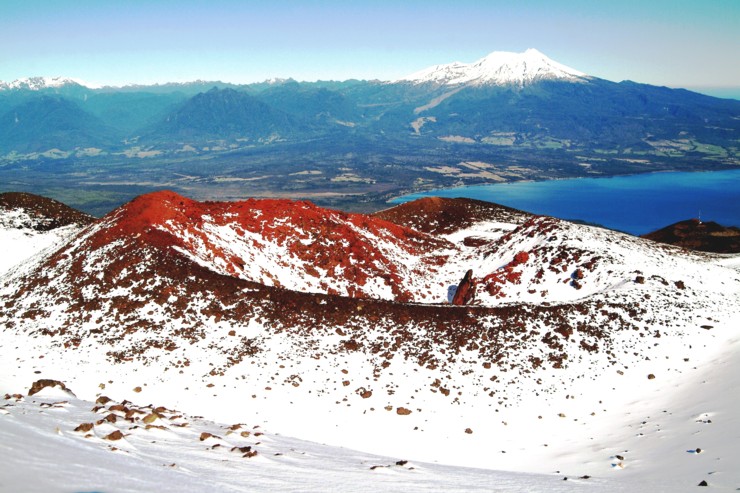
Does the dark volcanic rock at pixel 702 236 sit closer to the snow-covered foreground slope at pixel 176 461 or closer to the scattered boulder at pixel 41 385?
the snow-covered foreground slope at pixel 176 461

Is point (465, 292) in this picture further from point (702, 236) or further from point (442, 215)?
point (702, 236)

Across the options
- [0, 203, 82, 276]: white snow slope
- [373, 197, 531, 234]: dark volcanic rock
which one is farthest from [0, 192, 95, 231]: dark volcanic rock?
[373, 197, 531, 234]: dark volcanic rock

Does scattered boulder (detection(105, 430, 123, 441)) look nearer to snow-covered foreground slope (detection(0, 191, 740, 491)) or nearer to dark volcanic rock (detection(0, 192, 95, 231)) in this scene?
snow-covered foreground slope (detection(0, 191, 740, 491))

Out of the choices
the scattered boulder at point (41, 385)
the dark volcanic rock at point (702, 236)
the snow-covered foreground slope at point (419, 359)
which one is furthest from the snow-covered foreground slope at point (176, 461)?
the dark volcanic rock at point (702, 236)

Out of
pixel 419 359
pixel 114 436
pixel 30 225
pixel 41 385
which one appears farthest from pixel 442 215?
pixel 114 436

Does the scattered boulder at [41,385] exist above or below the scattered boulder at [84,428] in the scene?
below

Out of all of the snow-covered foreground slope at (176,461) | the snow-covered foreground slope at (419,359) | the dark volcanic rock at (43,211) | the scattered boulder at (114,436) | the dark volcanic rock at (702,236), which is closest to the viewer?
the snow-covered foreground slope at (176,461)
